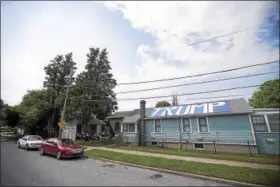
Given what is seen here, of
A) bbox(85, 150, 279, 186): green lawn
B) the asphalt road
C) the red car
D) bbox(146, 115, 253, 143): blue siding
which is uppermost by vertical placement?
bbox(146, 115, 253, 143): blue siding

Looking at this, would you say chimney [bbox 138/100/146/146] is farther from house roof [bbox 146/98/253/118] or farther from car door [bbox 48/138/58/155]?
car door [bbox 48/138/58/155]

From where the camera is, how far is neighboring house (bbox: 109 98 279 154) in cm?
1388

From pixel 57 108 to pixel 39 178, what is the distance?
22790 mm

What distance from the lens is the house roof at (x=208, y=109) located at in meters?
15.2

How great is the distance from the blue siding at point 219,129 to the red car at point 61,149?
32.6 ft

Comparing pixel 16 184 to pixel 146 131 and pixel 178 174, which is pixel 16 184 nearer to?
pixel 178 174

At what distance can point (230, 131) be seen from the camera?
14.9 m

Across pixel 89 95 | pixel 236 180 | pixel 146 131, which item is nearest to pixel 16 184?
pixel 236 180

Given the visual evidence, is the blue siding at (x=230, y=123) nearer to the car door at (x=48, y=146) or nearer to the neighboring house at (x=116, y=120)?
the car door at (x=48, y=146)

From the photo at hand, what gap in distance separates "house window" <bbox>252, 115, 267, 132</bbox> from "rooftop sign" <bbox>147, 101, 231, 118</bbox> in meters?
2.22

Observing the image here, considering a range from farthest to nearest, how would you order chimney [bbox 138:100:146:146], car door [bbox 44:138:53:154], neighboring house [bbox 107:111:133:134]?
neighboring house [bbox 107:111:133:134]
chimney [bbox 138:100:146:146]
car door [bbox 44:138:53:154]

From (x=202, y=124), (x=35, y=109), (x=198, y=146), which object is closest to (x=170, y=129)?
(x=198, y=146)

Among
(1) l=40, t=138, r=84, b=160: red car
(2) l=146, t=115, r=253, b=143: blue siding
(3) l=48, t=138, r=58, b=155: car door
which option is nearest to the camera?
(1) l=40, t=138, r=84, b=160: red car

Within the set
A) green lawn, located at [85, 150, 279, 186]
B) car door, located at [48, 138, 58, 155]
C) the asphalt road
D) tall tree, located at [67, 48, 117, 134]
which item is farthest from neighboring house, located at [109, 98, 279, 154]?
car door, located at [48, 138, 58, 155]
